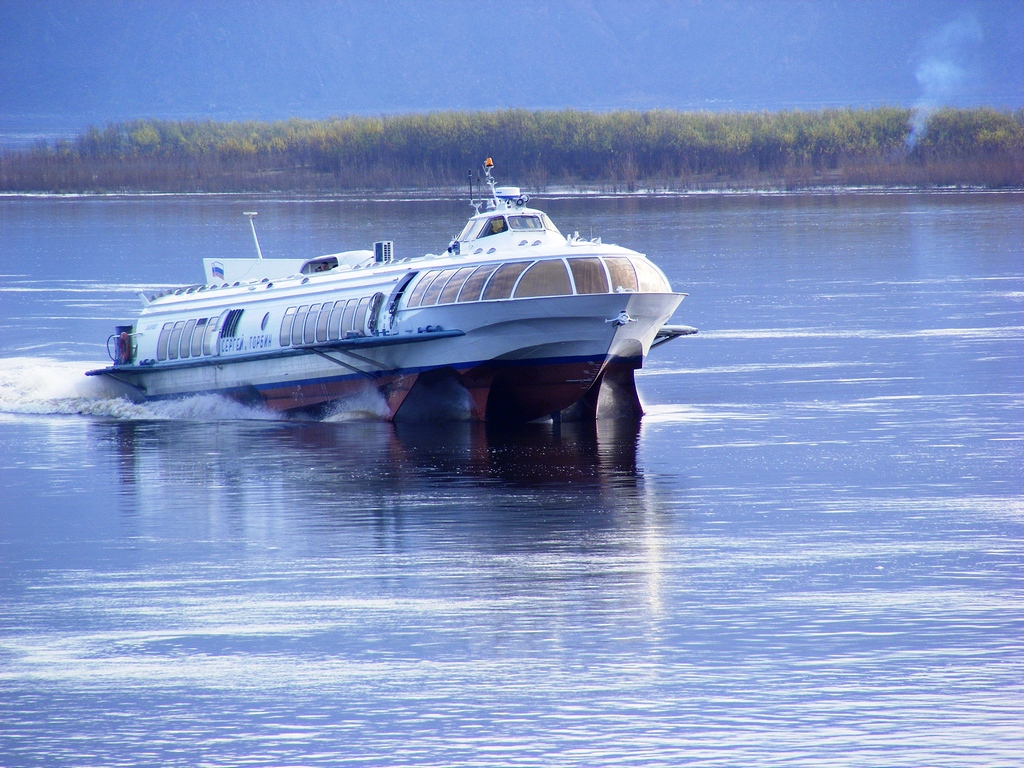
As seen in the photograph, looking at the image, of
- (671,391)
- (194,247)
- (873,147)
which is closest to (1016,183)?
(873,147)

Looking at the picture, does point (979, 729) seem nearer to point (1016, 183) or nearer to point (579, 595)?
point (579, 595)

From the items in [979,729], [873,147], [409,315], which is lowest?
[979,729]

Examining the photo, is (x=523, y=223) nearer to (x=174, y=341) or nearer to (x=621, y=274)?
(x=621, y=274)

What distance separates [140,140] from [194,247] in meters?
70.4

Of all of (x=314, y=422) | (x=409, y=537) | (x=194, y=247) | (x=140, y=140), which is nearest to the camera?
(x=409, y=537)

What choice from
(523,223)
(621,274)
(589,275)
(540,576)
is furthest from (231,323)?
(540,576)

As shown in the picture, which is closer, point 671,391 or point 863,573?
point 863,573

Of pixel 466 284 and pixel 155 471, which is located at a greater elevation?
pixel 466 284

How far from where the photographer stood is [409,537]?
2286 centimetres

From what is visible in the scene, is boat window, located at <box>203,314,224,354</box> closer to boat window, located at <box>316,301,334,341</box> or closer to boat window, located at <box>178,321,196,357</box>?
boat window, located at <box>178,321,196,357</box>

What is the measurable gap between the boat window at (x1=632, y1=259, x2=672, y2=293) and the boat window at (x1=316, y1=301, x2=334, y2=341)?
7.55m

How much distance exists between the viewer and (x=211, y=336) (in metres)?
38.4

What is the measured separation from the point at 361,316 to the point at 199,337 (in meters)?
6.18

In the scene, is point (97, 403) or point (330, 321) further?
point (97, 403)
